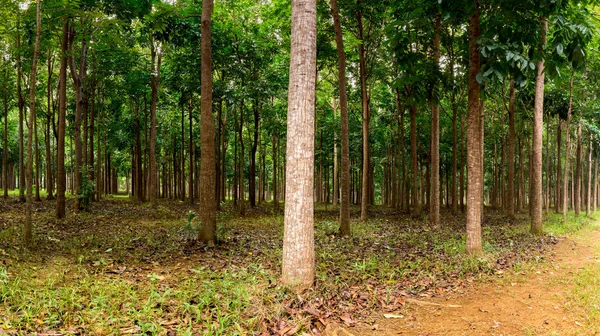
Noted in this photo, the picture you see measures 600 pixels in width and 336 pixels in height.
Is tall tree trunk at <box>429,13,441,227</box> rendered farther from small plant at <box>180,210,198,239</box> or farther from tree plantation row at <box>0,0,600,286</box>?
small plant at <box>180,210,198,239</box>

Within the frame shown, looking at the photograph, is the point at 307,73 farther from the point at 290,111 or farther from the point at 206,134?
the point at 206,134

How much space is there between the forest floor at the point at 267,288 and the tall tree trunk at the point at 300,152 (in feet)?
1.53

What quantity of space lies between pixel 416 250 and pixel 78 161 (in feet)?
41.7

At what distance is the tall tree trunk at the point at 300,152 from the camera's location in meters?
5.08

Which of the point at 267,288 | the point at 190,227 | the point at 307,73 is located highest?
the point at 307,73

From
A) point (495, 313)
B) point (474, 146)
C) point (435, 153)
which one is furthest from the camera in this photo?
point (435, 153)

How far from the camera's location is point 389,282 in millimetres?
6145

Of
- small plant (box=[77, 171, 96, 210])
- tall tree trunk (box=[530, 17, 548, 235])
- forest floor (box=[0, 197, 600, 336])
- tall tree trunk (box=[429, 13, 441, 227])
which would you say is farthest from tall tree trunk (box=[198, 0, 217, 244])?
tall tree trunk (box=[530, 17, 548, 235])

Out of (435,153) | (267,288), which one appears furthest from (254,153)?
(267,288)

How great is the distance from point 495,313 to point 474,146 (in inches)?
155

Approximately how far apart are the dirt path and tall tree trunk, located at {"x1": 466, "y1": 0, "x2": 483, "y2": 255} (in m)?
1.32

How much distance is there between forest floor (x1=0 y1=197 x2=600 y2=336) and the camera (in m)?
4.10

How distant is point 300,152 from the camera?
507 cm

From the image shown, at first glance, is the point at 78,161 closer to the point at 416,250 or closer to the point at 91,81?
the point at 91,81
